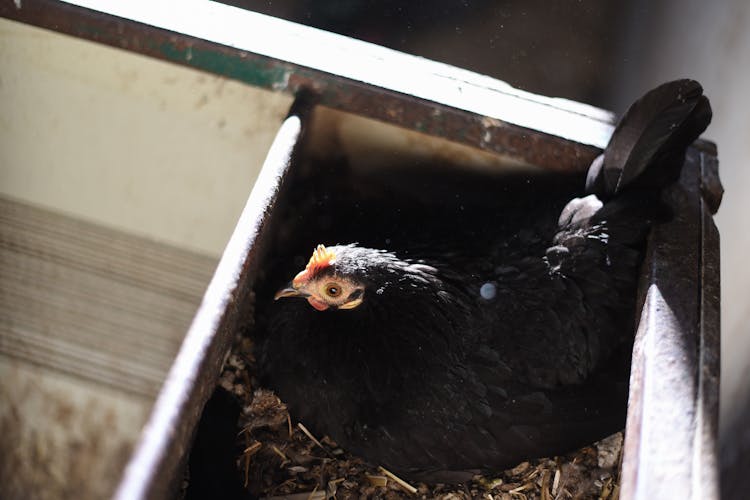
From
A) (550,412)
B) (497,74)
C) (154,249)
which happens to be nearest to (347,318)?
(550,412)

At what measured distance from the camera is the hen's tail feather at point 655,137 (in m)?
1.49

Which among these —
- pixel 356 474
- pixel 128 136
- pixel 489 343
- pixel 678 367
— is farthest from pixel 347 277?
pixel 128 136

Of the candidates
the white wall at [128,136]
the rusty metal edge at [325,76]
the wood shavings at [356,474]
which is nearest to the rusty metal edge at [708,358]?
the rusty metal edge at [325,76]

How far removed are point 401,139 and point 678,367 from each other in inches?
34.5

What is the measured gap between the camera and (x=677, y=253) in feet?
4.87

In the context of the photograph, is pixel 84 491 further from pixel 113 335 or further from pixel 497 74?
pixel 497 74

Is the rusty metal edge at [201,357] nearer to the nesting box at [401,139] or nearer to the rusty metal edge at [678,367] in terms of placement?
the nesting box at [401,139]

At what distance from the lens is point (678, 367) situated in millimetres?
1229

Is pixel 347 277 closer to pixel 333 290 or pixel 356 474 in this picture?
pixel 333 290

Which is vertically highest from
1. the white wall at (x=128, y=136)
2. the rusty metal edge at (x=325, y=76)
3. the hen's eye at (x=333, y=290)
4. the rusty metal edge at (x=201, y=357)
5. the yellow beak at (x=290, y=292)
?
the rusty metal edge at (x=325, y=76)

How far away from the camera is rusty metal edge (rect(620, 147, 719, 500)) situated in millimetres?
1068

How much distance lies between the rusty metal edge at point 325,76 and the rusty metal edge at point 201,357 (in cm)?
21

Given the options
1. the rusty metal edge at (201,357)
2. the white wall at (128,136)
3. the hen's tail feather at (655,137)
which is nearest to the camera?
the rusty metal edge at (201,357)

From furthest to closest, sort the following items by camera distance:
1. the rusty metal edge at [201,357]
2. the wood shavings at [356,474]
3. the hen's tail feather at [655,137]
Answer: the wood shavings at [356,474], the hen's tail feather at [655,137], the rusty metal edge at [201,357]
